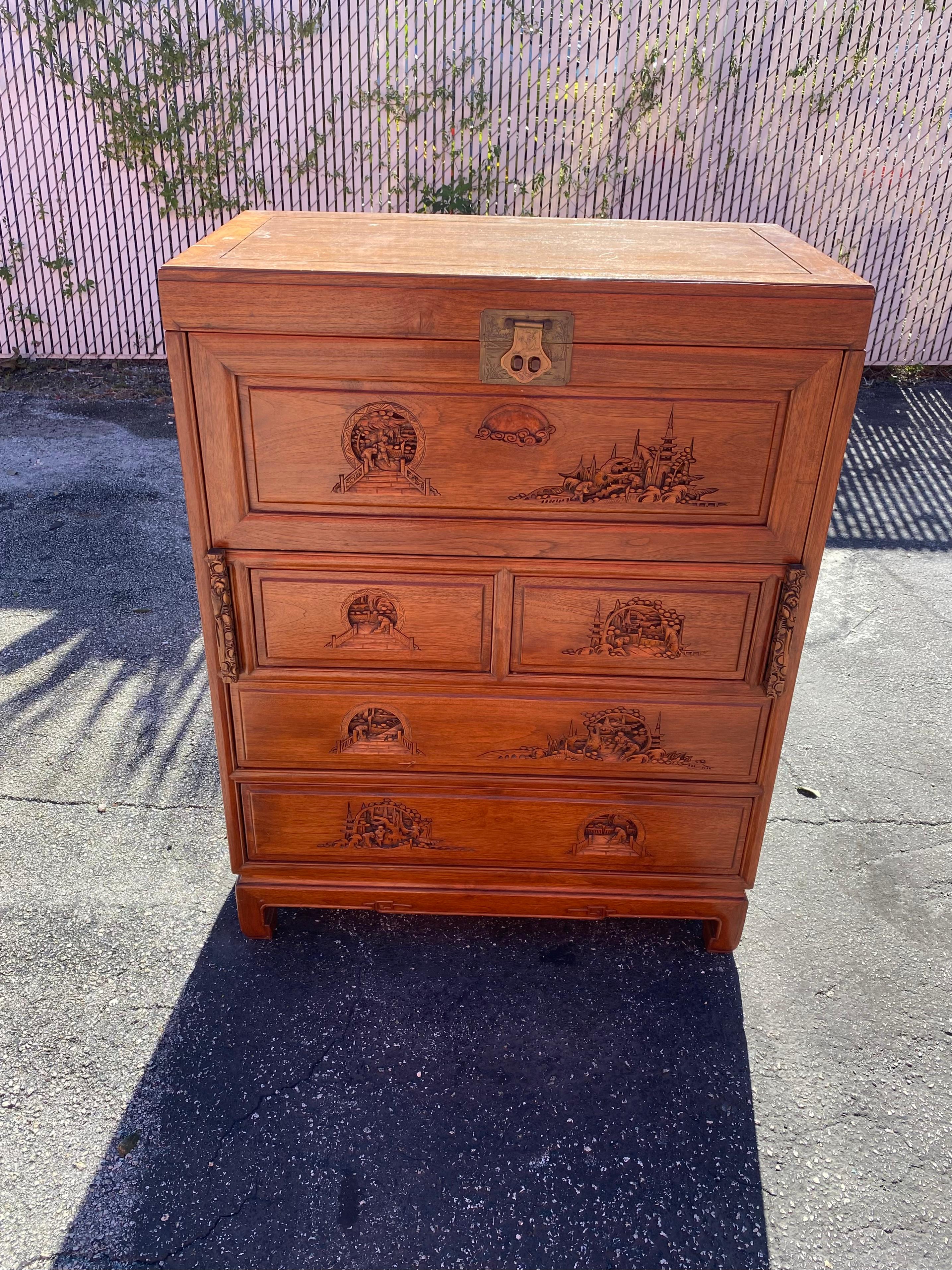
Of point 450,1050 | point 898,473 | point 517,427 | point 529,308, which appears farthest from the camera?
point 898,473

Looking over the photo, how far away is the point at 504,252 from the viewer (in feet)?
6.18

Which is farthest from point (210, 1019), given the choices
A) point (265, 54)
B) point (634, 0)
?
point (634, 0)

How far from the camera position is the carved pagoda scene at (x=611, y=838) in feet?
7.00

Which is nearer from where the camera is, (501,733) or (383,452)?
(383,452)

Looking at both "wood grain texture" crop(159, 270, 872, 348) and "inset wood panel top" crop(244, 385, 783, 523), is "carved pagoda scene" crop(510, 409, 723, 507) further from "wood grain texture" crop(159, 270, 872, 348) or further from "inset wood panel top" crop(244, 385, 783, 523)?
"wood grain texture" crop(159, 270, 872, 348)

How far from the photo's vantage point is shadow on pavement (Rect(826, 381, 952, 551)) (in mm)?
4586

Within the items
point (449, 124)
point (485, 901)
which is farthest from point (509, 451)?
point (449, 124)

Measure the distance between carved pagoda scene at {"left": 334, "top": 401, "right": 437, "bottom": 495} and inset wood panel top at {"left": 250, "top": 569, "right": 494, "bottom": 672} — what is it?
7.1 inches

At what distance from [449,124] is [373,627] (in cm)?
509

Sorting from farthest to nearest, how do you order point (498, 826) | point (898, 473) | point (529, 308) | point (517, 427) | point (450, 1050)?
1. point (898, 473)
2. point (498, 826)
3. point (450, 1050)
4. point (517, 427)
5. point (529, 308)

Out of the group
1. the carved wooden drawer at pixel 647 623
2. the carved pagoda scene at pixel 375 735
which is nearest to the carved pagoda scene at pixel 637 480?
the carved wooden drawer at pixel 647 623

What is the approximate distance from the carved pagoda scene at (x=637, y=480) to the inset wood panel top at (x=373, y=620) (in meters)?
0.25

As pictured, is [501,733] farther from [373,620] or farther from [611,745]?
[373,620]

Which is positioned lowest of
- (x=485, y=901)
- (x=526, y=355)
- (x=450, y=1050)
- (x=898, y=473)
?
(x=898, y=473)
